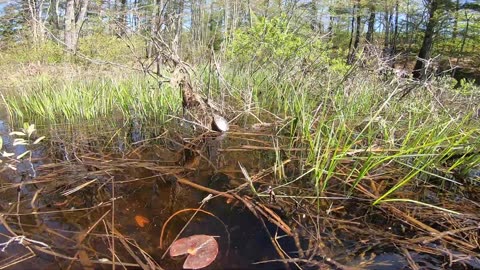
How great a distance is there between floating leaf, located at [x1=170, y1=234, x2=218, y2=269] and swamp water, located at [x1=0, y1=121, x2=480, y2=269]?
0.03 m

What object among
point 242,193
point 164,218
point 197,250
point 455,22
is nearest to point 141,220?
point 164,218

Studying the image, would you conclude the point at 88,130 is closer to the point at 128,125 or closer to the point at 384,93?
the point at 128,125

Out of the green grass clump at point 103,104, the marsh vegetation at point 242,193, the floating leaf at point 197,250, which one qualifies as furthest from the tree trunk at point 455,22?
the floating leaf at point 197,250

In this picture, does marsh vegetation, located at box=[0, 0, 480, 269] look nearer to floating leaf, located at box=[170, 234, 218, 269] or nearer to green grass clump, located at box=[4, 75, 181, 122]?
floating leaf, located at box=[170, 234, 218, 269]

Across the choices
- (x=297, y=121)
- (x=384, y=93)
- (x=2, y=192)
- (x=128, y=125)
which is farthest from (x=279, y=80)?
(x=2, y=192)

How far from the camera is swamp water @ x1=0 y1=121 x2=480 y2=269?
1.15m

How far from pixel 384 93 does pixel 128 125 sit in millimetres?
3118

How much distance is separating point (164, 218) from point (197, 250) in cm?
34

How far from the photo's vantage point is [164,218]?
1.46 m

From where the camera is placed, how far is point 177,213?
4.90 feet

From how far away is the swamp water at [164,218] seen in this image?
45.2 inches

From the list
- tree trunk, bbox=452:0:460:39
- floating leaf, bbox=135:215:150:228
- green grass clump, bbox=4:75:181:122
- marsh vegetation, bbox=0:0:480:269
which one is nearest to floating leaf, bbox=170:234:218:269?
marsh vegetation, bbox=0:0:480:269

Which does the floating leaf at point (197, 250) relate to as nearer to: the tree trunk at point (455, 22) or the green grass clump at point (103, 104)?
the green grass clump at point (103, 104)

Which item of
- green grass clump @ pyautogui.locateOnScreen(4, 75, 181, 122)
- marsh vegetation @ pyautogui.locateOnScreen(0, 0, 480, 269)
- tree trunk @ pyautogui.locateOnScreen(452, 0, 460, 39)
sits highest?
tree trunk @ pyautogui.locateOnScreen(452, 0, 460, 39)
